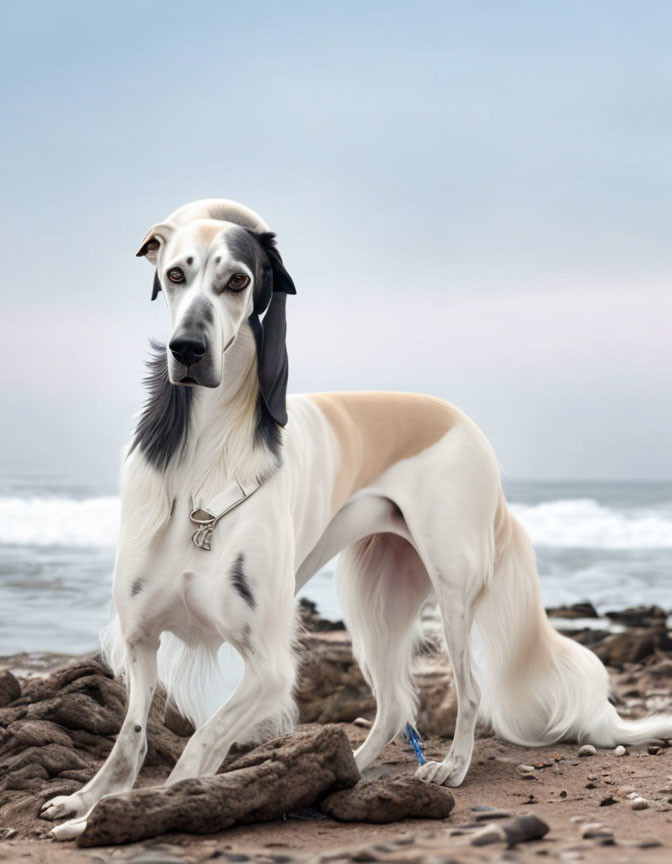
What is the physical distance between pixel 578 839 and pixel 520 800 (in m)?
1.17

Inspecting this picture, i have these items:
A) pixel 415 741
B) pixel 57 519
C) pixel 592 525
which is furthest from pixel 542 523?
pixel 415 741

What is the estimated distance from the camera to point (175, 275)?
11.5 ft

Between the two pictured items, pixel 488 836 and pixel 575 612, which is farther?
pixel 575 612

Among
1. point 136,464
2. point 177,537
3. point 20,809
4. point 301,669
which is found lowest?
point 301,669

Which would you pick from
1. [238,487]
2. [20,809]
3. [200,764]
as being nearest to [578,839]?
[200,764]

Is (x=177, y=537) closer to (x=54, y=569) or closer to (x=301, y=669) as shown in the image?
(x=301, y=669)

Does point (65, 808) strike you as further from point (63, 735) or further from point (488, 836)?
point (488, 836)

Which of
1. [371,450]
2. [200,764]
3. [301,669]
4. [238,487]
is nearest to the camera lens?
[200,764]

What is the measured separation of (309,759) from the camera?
352 cm

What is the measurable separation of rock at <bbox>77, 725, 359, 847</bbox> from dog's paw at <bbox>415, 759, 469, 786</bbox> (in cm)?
86

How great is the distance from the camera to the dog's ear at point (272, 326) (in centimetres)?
369

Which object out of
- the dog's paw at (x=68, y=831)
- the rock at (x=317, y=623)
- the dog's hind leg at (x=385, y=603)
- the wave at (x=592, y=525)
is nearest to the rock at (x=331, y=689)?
the rock at (x=317, y=623)

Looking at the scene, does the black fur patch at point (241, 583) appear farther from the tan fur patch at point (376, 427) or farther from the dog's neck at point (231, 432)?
the tan fur patch at point (376, 427)

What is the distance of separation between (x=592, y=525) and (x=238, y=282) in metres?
21.4
